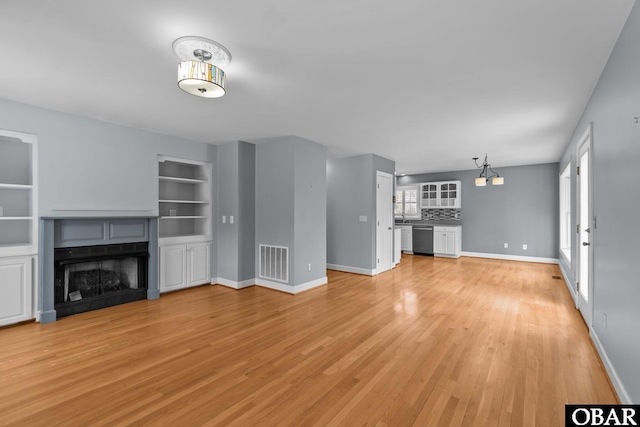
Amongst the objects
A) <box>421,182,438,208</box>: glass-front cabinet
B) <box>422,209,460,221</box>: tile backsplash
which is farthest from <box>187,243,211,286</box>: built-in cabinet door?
<box>422,209,460,221</box>: tile backsplash

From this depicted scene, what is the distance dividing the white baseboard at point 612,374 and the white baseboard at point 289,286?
3.55m

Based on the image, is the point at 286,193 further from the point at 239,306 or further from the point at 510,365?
the point at 510,365

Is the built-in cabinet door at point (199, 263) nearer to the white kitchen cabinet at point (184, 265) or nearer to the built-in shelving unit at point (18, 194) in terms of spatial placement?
the white kitchen cabinet at point (184, 265)

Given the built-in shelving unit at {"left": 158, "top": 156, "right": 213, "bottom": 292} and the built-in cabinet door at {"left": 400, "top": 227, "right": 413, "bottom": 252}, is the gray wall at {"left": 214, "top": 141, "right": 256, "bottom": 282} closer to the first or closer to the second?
the built-in shelving unit at {"left": 158, "top": 156, "right": 213, "bottom": 292}

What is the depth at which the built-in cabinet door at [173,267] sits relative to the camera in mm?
4656

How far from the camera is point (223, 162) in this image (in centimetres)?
527

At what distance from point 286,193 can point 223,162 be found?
1.40 metres

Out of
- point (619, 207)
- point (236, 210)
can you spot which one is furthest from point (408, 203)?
point (619, 207)

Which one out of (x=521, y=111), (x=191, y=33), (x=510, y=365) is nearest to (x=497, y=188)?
(x=521, y=111)

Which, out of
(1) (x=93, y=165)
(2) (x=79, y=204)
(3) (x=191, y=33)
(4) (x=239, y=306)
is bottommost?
(4) (x=239, y=306)

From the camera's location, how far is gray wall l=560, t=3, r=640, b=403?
5.84 ft

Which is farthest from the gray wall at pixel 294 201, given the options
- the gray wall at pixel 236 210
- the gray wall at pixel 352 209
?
the gray wall at pixel 352 209

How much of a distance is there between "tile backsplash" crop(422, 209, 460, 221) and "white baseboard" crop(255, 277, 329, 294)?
520 centimetres

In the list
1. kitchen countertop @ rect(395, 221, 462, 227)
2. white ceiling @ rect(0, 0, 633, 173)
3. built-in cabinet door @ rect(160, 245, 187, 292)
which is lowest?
built-in cabinet door @ rect(160, 245, 187, 292)
